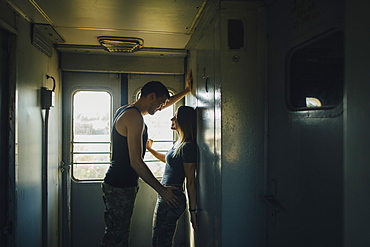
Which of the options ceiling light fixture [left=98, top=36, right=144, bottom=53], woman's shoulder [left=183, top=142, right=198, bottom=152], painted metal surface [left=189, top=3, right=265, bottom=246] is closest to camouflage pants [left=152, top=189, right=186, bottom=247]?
woman's shoulder [left=183, top=142, right=198, bottom=152]

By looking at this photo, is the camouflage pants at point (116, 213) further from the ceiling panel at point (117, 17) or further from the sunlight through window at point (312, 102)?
the sunlight through window at point (312, 102)

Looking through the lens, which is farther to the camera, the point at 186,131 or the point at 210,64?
the point at 186,131

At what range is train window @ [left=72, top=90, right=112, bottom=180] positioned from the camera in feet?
11.3

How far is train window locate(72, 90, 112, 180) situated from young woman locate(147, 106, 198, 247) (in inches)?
47.6

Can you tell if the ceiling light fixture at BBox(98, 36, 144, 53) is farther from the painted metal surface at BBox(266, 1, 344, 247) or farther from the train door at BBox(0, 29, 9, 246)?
the painted metal surface at BBox(266, 1, 344, 247)

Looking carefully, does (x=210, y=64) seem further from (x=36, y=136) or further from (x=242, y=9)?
(x=36, y=136)

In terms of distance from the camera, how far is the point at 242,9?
1828mm

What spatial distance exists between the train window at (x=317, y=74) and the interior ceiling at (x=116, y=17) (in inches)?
36.1

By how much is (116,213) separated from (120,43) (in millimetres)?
1844

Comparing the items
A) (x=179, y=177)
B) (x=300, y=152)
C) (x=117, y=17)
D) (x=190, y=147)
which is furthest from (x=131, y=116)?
(x=300, y=152)

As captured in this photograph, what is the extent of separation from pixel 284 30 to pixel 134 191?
197 centimetres

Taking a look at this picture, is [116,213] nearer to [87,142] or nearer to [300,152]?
[87,142]

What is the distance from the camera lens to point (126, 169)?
255 centimetres

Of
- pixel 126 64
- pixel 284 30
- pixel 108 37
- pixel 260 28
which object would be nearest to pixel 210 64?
pixel 260 28
